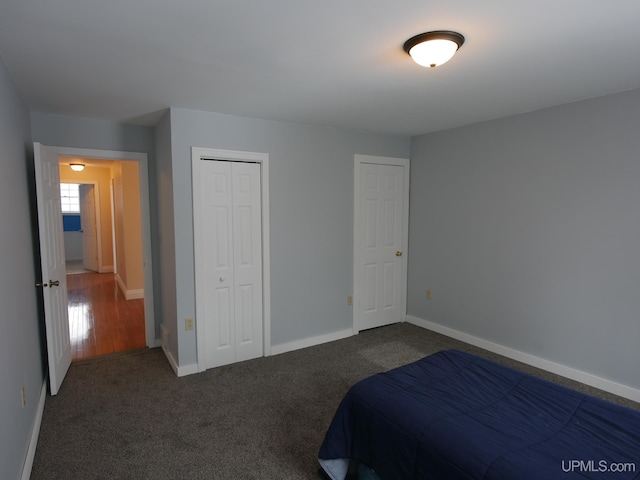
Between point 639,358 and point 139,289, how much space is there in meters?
6.36

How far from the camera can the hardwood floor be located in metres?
4.00

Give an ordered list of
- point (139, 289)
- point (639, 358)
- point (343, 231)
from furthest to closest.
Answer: point (139, 289), point (343, 231), point (639, 358)

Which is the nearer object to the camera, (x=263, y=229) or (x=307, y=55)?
(x=307, y=55)

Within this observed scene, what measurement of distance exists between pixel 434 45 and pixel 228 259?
2.49 meters

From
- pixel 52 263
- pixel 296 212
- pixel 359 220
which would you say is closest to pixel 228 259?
pixel 296 212

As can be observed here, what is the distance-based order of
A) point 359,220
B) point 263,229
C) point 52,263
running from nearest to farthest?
point 52,263
point 263,229
point 359,220

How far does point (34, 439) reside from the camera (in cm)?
231

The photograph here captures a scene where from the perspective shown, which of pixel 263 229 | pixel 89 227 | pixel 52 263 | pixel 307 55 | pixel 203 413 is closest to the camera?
pixel 307 55

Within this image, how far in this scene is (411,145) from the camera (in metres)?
4.54

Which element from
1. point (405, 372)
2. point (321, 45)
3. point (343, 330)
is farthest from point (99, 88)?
point (343, 330)

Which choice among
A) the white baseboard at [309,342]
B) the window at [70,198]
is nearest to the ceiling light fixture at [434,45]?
the white baseboard at [309,342]

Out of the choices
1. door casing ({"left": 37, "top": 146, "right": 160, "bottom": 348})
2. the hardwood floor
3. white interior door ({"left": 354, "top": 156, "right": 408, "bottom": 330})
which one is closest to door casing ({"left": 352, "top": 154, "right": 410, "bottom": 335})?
white interior door ({"left": 354, "top": 156, "right": 408, "bottom": 330})

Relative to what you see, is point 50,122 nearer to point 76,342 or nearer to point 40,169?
point 40,169

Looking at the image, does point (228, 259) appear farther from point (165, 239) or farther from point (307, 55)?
point (307, 55)
